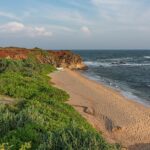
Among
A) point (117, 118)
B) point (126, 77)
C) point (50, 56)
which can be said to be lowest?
point (126, 77)

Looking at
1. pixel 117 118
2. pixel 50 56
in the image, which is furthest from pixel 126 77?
pixel 117 118

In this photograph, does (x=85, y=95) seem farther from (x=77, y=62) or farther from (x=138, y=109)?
(x=77, y=62)

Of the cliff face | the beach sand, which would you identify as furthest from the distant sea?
the beach sand

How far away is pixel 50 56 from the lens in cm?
5969

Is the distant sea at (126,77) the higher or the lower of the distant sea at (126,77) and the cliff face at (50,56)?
the lower

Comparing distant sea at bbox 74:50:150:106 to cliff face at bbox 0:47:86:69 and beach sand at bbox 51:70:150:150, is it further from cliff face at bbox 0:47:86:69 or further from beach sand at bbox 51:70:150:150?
beach sand at bbox 51:70:150:150

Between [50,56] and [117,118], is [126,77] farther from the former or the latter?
[117,118]

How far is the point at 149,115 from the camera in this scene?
20.9 meters

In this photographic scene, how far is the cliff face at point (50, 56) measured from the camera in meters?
52.7

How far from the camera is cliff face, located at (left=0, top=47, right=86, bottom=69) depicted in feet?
173

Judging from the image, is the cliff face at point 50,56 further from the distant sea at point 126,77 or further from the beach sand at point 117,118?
the beach sand at point 117,118

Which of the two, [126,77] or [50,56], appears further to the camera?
[50,56]

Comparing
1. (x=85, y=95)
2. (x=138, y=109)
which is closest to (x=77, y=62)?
(x=85, y=95)

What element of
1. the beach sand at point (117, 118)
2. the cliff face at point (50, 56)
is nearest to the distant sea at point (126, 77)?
the cliff face at point (50, 56)
